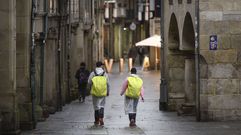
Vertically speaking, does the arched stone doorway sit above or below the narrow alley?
above

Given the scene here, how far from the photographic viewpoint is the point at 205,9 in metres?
21.9

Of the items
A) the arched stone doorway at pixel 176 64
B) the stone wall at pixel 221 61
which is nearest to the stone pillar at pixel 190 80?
the arched stone doorway at pixel 176 64

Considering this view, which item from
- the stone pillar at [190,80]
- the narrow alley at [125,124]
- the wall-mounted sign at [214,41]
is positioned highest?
the wall-mounted sign at [214,41]

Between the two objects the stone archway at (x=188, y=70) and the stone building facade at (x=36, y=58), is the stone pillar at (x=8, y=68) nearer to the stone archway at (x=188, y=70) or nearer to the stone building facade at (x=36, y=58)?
the stone building facade at (x=36, y=58)

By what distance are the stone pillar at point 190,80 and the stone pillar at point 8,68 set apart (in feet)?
24.8

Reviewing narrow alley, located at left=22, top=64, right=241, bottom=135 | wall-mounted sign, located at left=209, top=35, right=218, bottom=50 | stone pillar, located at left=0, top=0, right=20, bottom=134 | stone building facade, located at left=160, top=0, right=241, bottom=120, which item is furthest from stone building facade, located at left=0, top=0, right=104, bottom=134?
wall-mounted sign, located at left=209, top=35, right=218, bottom=50

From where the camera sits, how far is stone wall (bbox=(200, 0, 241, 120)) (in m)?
22.0

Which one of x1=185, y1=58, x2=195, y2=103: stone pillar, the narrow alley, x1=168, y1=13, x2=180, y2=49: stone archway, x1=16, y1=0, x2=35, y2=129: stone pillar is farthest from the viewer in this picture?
x1=168, y1=13, x2=180, y2=49: stone archway

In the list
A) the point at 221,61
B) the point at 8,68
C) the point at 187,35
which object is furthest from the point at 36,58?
the point at 221,61

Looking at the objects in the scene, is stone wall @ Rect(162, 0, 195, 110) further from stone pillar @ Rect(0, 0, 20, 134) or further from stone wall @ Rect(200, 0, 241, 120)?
stone pillar @ Rect(0, 0, 20, 134)

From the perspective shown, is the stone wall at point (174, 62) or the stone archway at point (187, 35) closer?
the stone archway at point (187, 35)

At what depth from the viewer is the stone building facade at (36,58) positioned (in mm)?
18594

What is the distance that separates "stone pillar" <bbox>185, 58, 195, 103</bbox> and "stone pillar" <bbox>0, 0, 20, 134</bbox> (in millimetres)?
7558

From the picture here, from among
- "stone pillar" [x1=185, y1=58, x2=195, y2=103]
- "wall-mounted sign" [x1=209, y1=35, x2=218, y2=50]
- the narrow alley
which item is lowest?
the narrow alley
